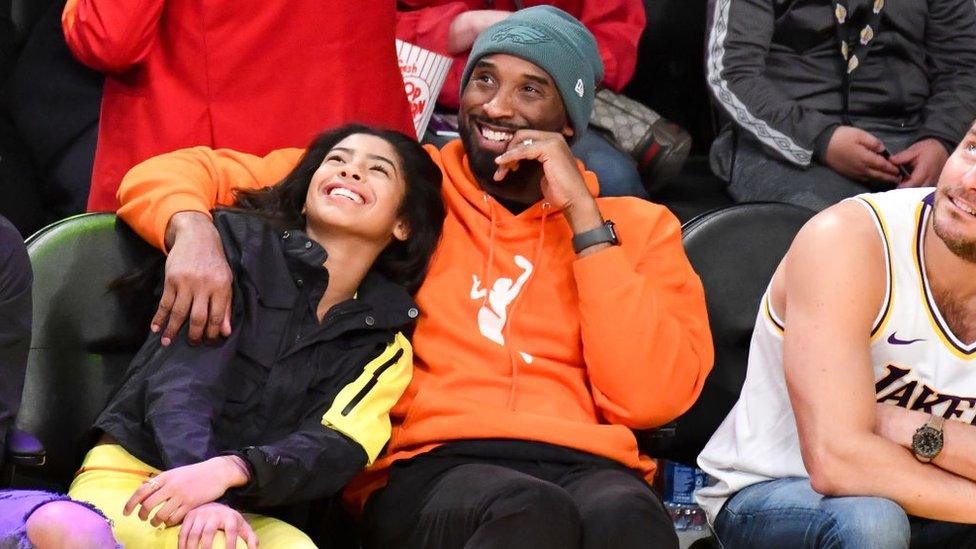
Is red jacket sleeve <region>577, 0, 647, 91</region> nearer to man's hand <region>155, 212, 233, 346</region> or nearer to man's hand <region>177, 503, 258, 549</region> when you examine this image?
man's hand <region>155, 212, 233, 346</region>

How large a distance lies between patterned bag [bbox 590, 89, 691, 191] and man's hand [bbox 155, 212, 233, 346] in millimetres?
1467

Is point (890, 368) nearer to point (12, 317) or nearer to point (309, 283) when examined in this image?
point (309, 283)

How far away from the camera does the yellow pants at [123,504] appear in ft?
A: 8.16

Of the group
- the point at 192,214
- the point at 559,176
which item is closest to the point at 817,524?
the point at 559,176

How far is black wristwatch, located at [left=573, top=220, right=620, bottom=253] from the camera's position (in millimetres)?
3014

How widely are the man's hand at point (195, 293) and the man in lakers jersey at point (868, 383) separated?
976mm

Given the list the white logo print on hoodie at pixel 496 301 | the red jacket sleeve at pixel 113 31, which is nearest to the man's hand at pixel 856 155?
the white logo print on hoodie at pixel 496 301

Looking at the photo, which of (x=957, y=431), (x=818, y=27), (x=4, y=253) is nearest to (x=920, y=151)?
(x=818, y=27)

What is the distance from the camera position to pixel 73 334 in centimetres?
286

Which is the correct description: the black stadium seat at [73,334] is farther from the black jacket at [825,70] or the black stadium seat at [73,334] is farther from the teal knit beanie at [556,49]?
the black jacket at [825,70]

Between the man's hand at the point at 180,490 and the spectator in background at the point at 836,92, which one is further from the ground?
the spectator in background at the point at 836,92

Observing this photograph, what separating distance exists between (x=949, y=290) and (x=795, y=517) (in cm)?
51

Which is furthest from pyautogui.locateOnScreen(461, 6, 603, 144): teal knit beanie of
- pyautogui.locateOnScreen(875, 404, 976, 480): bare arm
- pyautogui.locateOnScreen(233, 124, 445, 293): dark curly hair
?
pyautogui.locateOnScreen(875, 404, 976, 480): bare arm

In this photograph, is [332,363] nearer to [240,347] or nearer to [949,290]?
[240,347]
